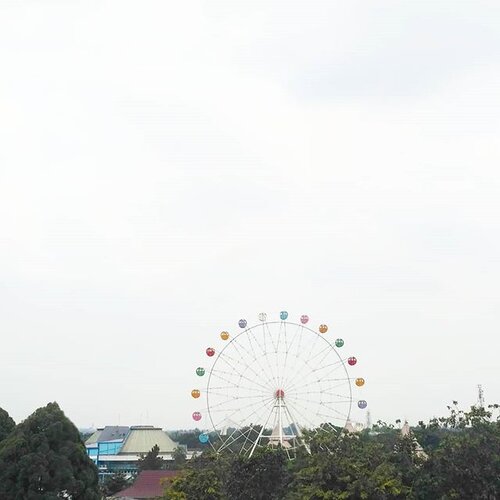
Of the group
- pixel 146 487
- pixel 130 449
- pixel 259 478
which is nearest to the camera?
pixel 259 478

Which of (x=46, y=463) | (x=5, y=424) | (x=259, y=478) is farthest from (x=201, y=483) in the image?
(x=5, y=424)

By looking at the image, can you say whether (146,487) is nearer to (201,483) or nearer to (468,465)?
(201,483)

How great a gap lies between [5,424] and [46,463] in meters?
8.14

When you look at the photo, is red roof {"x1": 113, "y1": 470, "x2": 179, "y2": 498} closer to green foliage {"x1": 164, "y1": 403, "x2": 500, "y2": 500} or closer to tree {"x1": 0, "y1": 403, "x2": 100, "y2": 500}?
green foliage {"x1": 164, "y1": 403, "x2": 500, "y2": 500}

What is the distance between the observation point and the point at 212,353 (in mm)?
45188

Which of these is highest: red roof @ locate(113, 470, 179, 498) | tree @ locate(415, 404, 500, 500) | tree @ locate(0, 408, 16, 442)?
tree @ locate(0, 408, 16, 442)

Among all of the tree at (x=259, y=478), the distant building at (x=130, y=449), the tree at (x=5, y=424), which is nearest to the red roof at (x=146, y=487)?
the tree at (x=5, y=424)

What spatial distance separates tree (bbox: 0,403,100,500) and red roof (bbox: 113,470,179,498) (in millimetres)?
24698

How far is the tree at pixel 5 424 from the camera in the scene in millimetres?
39550

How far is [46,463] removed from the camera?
108 ft

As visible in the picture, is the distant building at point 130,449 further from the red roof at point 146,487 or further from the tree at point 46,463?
the tree at point 46,463

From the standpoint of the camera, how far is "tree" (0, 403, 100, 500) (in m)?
32.8

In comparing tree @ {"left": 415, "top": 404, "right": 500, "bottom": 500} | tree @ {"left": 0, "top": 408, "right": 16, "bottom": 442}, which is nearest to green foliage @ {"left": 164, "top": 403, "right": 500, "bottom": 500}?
tree @ {"left": 415, "top": 404, "right": 500, "bottom": 500}

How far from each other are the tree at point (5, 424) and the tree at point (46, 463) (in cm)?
455
